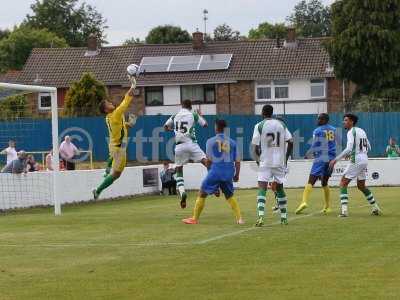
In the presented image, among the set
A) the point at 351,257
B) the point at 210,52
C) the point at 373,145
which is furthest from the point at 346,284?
the point at 210,52

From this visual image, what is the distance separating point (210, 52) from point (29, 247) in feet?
194

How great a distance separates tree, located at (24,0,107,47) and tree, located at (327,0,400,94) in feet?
204

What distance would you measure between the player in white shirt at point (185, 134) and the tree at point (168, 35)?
271 ft

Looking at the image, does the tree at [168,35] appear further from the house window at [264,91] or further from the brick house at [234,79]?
the house window at [264,91]

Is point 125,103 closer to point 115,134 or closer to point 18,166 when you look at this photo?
point 115,134

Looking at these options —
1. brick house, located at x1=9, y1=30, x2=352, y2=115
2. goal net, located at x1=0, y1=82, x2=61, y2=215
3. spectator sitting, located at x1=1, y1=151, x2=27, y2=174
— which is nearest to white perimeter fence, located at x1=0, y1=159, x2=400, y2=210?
goal net, located at x1=0, y1=82, x2=61, y2=215

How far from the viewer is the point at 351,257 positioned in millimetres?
13312

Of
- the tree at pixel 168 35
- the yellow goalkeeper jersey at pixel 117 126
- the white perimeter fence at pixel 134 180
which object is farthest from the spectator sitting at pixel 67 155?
the tree at pixel 168 35

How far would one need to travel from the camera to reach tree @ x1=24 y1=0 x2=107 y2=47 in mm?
120094

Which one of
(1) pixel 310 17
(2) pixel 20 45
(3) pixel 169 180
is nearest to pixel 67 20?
(2) pixel 20 45

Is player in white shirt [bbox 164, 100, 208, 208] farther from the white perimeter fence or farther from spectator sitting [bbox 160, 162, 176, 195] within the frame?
spectator sitting [bbox 160, 162, 176, 195]

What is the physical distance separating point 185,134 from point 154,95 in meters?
48.9

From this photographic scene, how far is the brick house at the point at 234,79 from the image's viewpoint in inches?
2702

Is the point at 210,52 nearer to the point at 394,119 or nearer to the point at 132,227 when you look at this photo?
the point at 394,119
